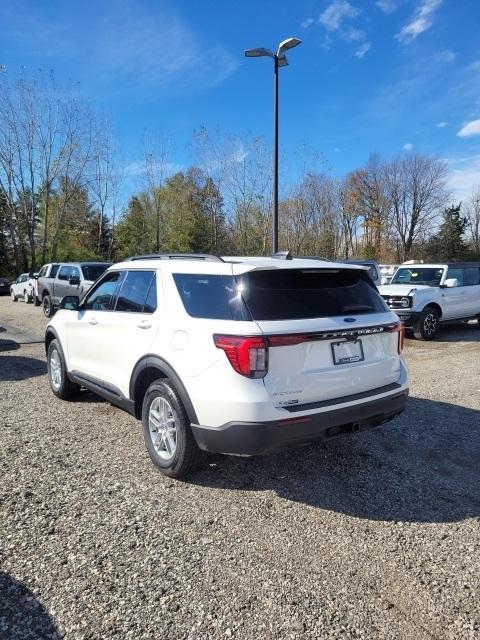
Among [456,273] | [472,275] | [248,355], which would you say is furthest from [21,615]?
[472,275]

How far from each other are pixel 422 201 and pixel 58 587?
195 feet

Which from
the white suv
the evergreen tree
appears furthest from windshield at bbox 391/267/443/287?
the evergreen tree

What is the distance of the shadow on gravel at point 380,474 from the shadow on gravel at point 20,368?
15.2 ft

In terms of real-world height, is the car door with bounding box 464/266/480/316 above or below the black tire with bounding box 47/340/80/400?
above

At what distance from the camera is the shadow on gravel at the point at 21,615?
2.19 m

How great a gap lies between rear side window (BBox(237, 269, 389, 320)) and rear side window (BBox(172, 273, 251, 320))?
70mm

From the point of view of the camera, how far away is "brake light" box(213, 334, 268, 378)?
3.02 metres

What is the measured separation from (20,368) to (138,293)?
4.69 metres

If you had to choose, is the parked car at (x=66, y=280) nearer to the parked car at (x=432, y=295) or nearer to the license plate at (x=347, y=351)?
the parked car at (x=432, y=295)

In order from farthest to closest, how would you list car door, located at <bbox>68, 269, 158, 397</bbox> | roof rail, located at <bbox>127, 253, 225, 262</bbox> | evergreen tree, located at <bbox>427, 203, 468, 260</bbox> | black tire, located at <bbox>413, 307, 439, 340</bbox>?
evergreen tree, located at <bbox>427, 203, 468, 260</bbox>, black tire, located at <bbox>413, 307, 439, 340</bbox>, car door, located at <bbox>68, 269, 158, 397</bbox>, roof rail, located at <bbox>127, 253, 225, 262</bbox>

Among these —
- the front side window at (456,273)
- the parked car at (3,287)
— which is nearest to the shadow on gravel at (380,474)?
the front side window at (456,273)

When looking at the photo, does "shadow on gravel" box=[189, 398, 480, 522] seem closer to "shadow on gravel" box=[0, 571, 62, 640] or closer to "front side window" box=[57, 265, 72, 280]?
"shadow on gravel" box=[0, 571, 62, 640]

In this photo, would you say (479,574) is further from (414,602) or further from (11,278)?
(11,278)

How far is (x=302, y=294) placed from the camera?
340 cm
